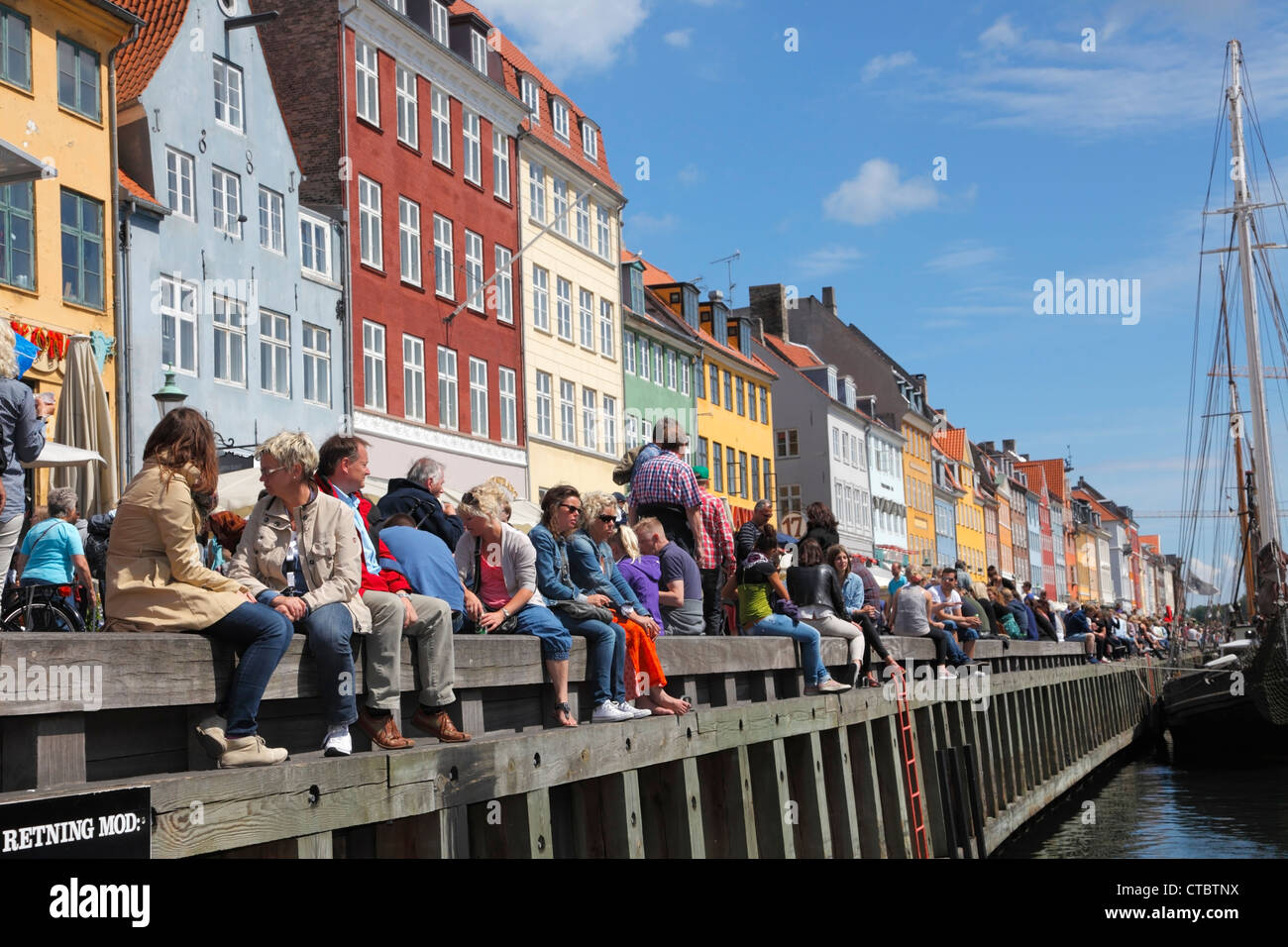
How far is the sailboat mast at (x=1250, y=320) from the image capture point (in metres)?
41.5

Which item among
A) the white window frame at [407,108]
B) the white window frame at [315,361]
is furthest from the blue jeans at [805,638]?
the white window frame at [407,108]

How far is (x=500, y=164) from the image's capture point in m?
38.5

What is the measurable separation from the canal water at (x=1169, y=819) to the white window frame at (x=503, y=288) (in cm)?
1621

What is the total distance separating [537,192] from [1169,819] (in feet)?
74.3

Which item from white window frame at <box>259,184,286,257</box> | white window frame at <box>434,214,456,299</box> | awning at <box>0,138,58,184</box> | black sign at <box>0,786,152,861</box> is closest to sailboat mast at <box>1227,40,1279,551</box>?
white window frame at <box>434,214,456,299</box>

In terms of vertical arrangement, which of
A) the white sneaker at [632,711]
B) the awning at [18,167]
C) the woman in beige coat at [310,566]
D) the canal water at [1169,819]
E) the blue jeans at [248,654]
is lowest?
the canal water at [1169,819]

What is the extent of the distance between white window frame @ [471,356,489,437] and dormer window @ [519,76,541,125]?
720 cm

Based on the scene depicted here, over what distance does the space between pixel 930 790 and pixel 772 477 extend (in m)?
44.6

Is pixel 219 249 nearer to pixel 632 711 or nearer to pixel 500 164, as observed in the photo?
pixel 500 164

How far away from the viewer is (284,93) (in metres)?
31.5

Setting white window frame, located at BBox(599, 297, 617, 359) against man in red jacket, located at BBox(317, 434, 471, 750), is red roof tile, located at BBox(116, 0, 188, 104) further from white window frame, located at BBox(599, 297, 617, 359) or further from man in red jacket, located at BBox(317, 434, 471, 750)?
man in red jacket, located at BBox(317, 434, 471, 750)

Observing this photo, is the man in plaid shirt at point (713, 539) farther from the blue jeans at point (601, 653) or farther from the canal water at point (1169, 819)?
the canal water at point (1169, 819)

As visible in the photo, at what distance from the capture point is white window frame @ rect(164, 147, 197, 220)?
25641 mm
